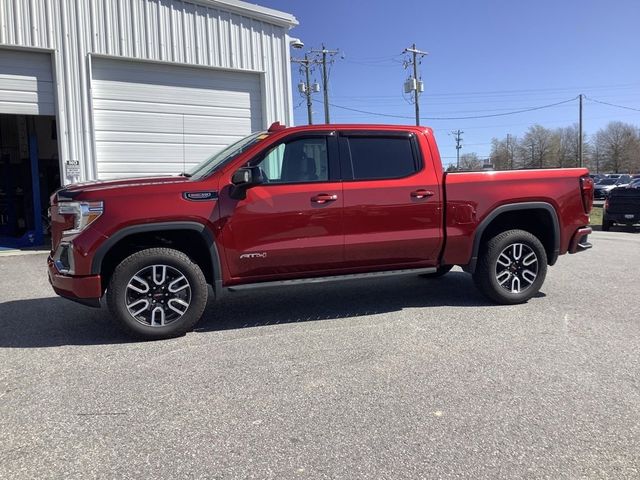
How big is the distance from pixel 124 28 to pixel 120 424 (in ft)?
34.5

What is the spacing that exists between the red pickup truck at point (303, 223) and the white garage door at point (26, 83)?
24.3 ft

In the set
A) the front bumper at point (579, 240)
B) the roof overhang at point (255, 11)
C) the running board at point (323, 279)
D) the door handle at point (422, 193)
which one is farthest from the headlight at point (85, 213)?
the roof overhang at point (255, 11)

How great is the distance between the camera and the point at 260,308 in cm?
607

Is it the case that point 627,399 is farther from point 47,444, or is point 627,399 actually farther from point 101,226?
point 101,226

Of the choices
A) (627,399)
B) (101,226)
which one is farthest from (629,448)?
(101,226)

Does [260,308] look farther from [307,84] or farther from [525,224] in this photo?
[307,84]

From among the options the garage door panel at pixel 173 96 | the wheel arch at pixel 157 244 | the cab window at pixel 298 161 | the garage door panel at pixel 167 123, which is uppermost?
the garage door panel at pixel 173 96

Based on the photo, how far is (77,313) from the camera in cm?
589

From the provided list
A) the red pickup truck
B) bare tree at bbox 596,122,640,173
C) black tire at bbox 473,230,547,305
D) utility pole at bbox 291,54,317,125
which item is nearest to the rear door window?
the red pickup truck

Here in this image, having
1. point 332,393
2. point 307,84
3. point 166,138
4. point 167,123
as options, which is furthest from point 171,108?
point 307,84

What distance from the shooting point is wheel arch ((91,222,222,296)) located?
4.64 m

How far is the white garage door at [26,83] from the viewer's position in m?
10.7

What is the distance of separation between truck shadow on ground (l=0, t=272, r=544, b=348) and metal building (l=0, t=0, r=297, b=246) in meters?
5.98

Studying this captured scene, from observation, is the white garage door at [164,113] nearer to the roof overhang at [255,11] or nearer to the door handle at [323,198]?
the roof overhang at [255,11]
